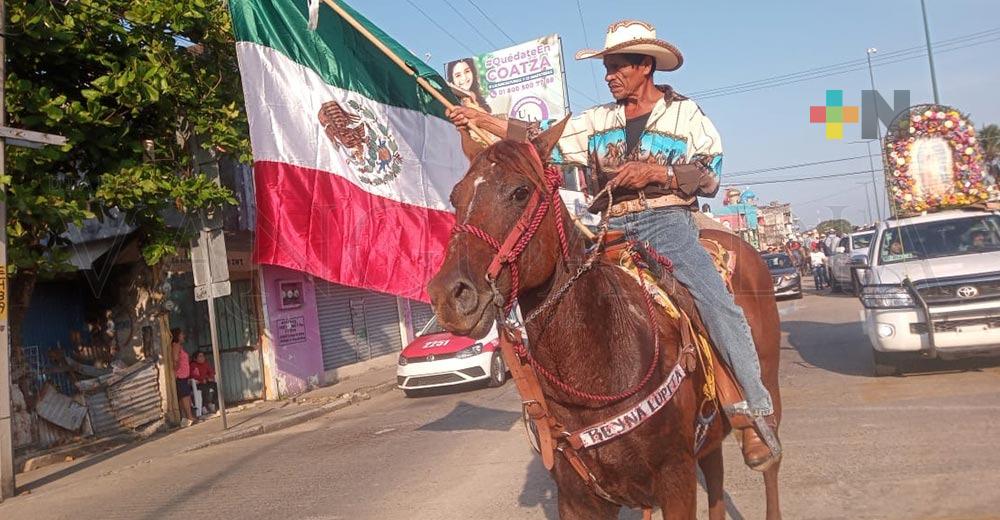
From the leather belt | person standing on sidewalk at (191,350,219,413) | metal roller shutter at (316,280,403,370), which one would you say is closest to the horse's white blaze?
the leather belt

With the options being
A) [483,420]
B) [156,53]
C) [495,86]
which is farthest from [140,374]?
[495,86]

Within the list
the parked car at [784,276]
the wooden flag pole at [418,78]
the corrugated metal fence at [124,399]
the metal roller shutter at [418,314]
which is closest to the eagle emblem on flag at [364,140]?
the wooden flag pole at [418,78]

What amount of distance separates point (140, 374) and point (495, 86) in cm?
1726

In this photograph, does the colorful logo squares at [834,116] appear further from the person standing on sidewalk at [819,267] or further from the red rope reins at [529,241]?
the person standing on sidewalk at [819,267]

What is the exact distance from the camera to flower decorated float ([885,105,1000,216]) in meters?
10.7

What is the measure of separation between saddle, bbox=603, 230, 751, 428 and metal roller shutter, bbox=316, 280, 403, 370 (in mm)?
15456

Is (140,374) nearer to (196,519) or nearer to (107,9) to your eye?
(107,9)

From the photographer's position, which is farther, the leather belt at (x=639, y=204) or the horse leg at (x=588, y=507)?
the leather belt at (x=639, y=204)

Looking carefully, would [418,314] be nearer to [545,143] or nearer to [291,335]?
[291,335]

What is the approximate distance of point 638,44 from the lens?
3.81 meters

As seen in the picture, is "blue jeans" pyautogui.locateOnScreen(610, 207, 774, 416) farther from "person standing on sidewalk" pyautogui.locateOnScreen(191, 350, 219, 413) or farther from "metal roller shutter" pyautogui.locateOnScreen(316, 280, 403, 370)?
"metal roller shutter" pyautogui.locateOnScreen(316, 280, 403, 370)

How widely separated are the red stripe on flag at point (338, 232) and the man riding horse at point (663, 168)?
4568 millimetres

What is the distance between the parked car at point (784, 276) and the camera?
26.6 metres

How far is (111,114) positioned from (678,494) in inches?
385
